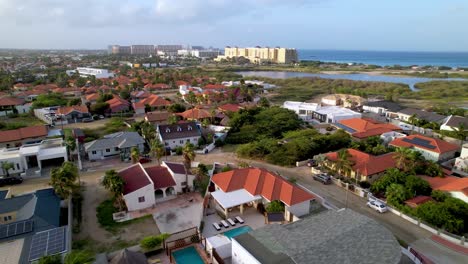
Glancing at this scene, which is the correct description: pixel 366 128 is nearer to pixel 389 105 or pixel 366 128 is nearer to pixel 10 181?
pixel 389 105

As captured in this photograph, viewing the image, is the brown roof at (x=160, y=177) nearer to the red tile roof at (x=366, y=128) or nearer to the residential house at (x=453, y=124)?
the red tile roof at (x=366, y=128)

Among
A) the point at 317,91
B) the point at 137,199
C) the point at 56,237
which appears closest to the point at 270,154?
the point at 137,199

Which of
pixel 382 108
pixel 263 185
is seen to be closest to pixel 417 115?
pixel 382 108

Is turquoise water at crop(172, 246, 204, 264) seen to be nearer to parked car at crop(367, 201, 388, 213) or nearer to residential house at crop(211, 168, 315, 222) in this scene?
residential house at crop(211, 168, 315, 222)

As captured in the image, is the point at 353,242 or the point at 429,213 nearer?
the point at 353,242

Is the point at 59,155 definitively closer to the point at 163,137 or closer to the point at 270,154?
the point at 163,137

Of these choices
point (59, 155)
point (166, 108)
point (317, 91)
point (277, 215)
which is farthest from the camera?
point (317, 91)
